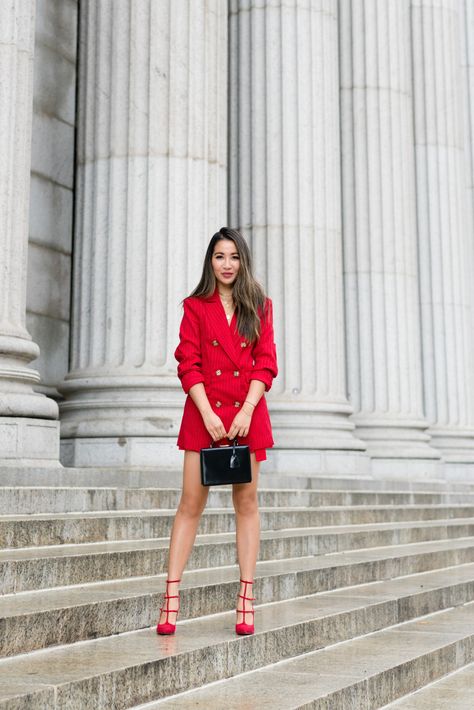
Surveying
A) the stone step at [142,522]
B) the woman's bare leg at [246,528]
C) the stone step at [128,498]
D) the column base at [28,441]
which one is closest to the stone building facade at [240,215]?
the column base at [28,441]

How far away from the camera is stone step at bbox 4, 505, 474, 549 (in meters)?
10.0

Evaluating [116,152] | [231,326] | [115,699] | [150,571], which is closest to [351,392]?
[116,152]

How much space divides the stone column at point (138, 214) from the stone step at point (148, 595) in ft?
15.4

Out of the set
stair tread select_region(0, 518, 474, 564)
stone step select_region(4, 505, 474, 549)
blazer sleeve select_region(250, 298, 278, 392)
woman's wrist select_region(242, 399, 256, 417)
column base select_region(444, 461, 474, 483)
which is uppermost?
blazer sleeve select_region(250, 298, 278, 392)

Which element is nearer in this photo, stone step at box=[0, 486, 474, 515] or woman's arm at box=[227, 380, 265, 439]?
woman's arm at box=[227, 380, 265, 439]

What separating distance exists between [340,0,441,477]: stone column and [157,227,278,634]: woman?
17253mm

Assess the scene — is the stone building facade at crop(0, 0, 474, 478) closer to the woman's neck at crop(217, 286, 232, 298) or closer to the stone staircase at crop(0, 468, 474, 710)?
the stone staircase at crop(0, 468, 474, 710)

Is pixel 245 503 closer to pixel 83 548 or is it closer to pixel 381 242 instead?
pixel 83 548

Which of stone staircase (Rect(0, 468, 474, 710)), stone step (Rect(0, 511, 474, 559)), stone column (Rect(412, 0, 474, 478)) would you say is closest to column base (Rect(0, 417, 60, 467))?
stone staircase (Rect(0, 468, 474, 710))

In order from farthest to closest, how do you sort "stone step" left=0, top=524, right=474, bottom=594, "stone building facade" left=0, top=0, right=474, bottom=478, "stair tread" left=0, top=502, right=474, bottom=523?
"stone building facade" left=0, top=0, right=474, bottom=478 < "stair tread" left=0, top=502, right=474, bottom=523 < "stone step" left=0, top=524, right=474, bottom=594

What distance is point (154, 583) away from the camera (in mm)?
9539

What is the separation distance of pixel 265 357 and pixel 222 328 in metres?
0.41

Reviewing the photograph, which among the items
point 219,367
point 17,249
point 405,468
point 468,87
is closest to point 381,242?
point 405,468

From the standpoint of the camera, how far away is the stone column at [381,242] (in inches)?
1003
